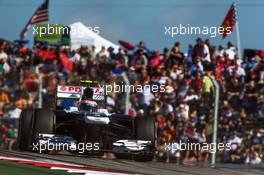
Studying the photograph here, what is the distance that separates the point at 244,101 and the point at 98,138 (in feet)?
9.27

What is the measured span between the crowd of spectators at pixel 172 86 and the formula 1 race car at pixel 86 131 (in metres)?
1.38

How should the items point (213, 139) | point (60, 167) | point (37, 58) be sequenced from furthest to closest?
point (37, 58) < point (213, 139) < point (60, 167)

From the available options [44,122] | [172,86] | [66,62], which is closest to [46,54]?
[66,62]

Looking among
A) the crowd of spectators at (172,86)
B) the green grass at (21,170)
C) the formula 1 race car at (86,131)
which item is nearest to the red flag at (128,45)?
the crowd of spectators at (172,86)

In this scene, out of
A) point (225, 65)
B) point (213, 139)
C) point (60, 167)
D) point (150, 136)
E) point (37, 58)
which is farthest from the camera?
point (37, 58)

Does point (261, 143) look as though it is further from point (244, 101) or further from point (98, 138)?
point (98, 138)

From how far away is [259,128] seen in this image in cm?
1279

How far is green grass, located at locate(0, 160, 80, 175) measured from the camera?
26.2ft

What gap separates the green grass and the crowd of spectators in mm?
4578

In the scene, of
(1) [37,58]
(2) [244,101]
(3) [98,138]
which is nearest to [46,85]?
(1) [37,58]

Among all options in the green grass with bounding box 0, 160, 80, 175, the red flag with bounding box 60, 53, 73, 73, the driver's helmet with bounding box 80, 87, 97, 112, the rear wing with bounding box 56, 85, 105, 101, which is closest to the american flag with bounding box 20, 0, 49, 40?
the red flag with bounding box 60, 53, 73, 73

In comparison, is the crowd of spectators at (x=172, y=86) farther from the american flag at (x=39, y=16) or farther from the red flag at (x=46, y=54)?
the american flag at (x=39, y=16)

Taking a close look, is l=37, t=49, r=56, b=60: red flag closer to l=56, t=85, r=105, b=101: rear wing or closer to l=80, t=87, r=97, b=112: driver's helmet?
l=56, t=85, r=105, b=101: rear wing

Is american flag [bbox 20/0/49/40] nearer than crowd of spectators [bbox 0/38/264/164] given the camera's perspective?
No
